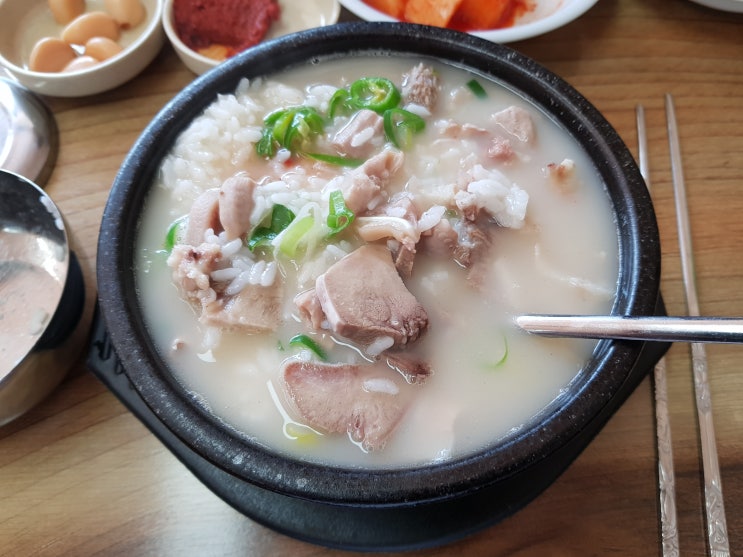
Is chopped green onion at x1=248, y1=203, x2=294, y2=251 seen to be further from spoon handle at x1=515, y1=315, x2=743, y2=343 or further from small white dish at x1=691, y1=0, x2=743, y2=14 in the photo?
small white dish at x1=691, y1=0, x2=743, y2=14

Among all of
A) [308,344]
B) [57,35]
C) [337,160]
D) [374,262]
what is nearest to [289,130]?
[337,160]

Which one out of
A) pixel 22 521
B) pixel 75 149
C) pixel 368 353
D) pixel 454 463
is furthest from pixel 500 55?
pixel 22 521

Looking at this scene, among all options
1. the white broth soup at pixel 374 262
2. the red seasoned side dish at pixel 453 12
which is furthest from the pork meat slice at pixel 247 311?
the red seasoned side dish at pixel 453 12

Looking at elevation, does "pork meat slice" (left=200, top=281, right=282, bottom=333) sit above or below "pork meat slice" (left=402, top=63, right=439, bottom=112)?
below

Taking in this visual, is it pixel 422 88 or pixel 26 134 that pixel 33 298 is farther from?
pixel 422 88

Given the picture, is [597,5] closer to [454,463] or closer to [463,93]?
[463,93]

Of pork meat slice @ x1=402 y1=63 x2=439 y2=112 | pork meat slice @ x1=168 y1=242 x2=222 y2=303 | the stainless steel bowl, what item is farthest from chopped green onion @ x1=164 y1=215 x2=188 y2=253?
pork meat slice @ x1=402 y1=63 x2=439 y2=112
